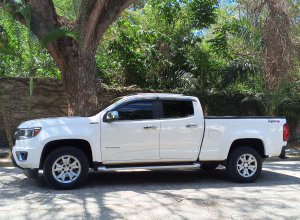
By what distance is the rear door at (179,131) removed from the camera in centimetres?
686

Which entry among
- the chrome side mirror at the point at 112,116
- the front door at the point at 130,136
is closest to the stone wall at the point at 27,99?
the front door at the point at 130,136

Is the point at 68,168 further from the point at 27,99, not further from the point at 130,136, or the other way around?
the point at 27,99

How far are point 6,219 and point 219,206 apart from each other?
3312mm

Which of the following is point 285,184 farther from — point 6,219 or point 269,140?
point 6,219

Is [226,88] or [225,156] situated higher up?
[226,88]

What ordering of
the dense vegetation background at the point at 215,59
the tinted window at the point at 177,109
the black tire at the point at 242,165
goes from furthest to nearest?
the dense vegetation background at the point at 215,59 < the black tire at the point at 242,165 < the tinted window at the point at 177,109

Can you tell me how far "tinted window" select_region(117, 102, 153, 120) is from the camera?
6.86m

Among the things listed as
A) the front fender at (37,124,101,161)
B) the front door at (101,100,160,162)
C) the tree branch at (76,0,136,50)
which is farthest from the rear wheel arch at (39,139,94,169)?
the tree branch at (76,0,136,50)

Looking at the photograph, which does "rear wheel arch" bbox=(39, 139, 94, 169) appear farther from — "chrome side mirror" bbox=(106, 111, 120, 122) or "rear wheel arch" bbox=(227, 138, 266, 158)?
"rear wheel arch" bbox=(227, 138, 266, 158)

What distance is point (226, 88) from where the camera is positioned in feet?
47.1

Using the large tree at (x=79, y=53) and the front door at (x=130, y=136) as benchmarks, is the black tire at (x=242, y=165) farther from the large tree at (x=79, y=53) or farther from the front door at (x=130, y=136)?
the large tree at (x=79, y=53)

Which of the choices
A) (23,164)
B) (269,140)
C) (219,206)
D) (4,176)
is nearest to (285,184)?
(269,140)

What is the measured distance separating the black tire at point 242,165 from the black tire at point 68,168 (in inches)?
122

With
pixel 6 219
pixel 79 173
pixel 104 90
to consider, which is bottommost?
pixel 6 219
